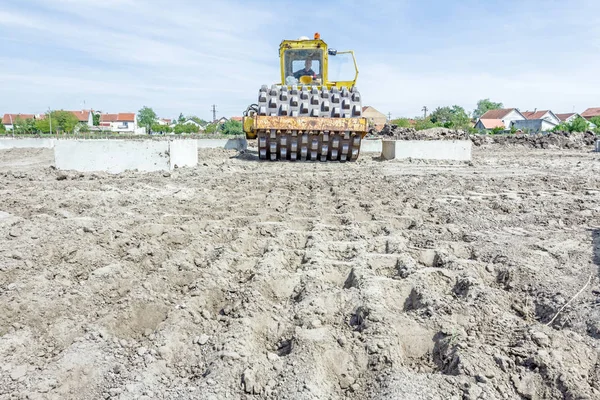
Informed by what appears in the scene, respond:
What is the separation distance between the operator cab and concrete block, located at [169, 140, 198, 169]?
13.2 feet

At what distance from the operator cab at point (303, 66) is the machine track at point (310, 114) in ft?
6.63

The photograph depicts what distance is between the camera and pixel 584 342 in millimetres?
2371

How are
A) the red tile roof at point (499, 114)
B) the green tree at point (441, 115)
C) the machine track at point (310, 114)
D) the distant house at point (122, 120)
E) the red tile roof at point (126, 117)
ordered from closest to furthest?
the machine track at point (310, 114) < the green tree at point (441, 115) < the red tile roof at point (499, 114) < the distant house at point (122, 120) < the red tile roof at point (126, 117)

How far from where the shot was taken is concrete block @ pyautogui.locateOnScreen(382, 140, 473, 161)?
11.4 m

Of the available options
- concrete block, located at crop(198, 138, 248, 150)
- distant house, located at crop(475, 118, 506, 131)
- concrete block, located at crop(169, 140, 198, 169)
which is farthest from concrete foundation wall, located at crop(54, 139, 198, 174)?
distant house, located at crop(475, 118, 506, 131)

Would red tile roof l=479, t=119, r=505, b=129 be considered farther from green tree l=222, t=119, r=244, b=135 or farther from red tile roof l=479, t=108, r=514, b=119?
green tree l=222, t=119, r=244, b=135

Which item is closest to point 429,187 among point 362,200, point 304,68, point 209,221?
point 362,200

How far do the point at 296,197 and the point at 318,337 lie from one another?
372 cm

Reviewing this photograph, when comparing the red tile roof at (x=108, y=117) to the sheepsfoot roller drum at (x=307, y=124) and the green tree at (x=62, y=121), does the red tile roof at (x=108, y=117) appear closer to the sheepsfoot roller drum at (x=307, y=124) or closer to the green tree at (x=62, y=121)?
the green tree at (x=62, y=121)

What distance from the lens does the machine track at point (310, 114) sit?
9859 mm

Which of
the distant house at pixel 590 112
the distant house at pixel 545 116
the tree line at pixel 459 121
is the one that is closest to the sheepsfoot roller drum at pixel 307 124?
the tree line at pixel 459 121

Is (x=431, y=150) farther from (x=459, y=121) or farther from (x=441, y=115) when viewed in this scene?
(x=441, y=115)

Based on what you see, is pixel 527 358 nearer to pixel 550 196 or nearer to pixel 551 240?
pixel 551 240

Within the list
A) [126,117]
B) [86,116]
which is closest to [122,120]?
[126,117]
